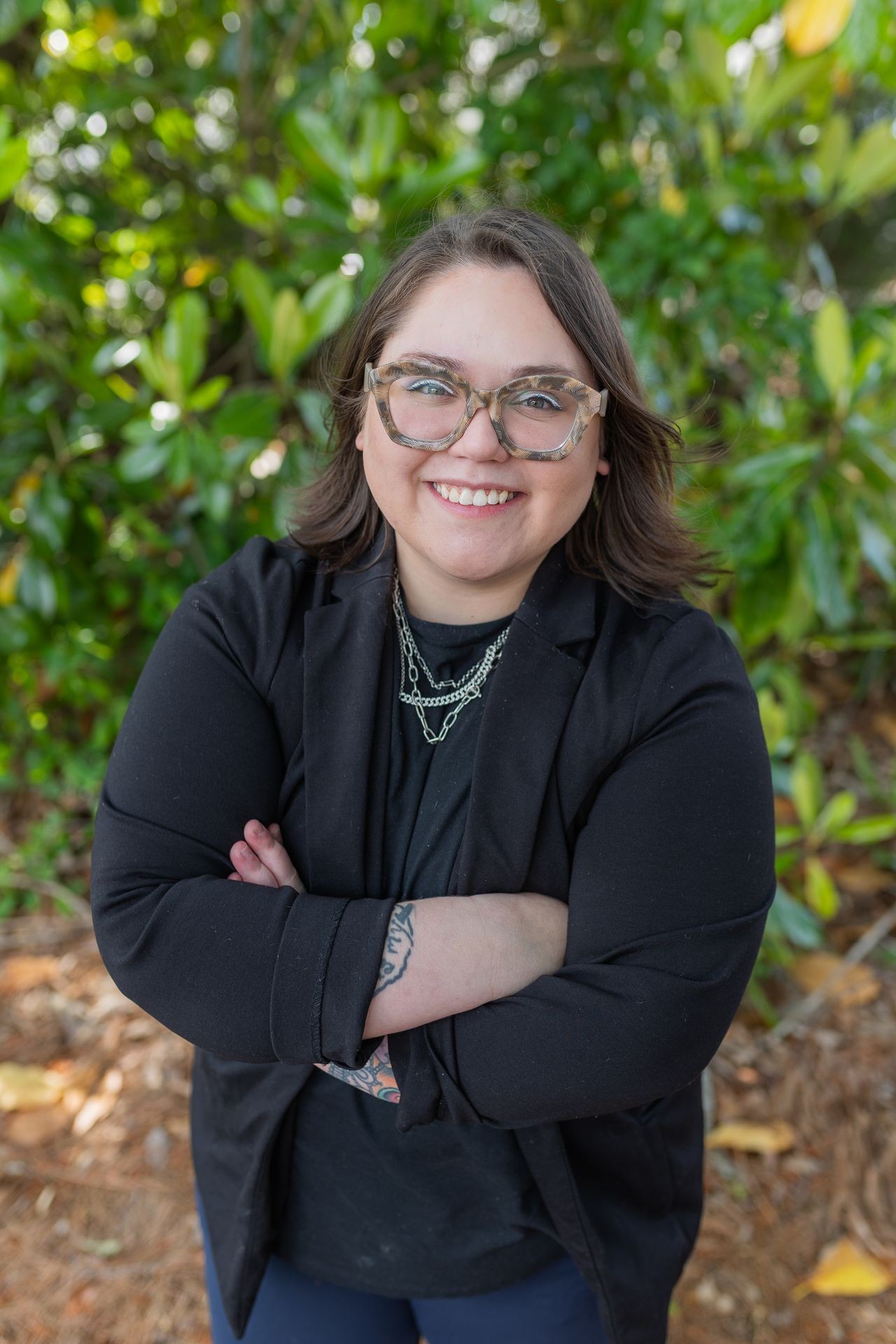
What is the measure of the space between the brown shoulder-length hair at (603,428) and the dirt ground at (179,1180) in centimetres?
147

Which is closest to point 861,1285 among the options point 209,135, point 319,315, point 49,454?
point 319,315

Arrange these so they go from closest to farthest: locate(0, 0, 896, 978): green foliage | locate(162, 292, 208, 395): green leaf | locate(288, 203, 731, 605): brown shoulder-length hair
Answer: locate(288, 203, 731, 605): brown shoulder-length hair
locate(162, 292, 208, 395): green leaf
locate(0, 0, 896, 978): green foliage

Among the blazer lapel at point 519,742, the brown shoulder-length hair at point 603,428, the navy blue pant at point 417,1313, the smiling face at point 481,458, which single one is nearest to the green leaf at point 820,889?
the brown shoulder-length hair at point 603,428

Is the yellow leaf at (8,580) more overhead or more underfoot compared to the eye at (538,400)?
more underfoot

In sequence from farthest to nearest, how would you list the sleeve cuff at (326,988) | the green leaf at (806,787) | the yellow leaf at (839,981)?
the yellow leaf at (839,981)
the green leaf at (806,787)
the sleeve cuff at (326,988)

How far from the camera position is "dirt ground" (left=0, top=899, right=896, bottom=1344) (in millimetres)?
1958

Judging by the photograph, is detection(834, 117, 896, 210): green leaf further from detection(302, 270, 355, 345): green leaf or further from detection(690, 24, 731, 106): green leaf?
detection(302, 270, 355, 345): green leaf

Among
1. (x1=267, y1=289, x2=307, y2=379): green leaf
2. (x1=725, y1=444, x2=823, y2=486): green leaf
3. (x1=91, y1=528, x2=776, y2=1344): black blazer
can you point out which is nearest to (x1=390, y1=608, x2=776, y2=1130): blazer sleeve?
(x1=91, y1=528, x2=776, y2=1344): black blazer

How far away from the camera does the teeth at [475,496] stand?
1.12 metres

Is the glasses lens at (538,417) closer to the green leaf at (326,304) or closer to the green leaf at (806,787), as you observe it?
the green leaf at (326,304)

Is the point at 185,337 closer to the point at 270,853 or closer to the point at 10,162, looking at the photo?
the point at 10,162

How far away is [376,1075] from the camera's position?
114cm

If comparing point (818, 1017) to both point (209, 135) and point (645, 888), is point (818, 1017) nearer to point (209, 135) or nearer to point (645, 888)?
point (645, 888)

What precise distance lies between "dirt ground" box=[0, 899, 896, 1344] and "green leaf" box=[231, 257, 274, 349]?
5.51ft
